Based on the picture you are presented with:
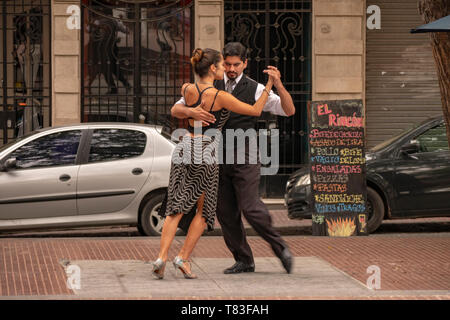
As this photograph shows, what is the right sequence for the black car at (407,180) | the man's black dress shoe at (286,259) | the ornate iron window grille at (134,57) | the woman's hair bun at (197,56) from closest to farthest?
1. the woman's hair bun at (197,56)
2. the man's black dress shoe at (286,259)
3. the black car at (407,180)
4. the ornate iron window grille at (134,57)

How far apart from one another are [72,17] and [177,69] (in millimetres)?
2140

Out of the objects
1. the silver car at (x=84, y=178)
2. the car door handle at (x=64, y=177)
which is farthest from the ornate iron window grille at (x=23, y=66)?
the car door handle at (x=64, y=177)

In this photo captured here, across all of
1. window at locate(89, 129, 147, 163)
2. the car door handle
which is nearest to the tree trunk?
window at locate(89, 129, 147, 163)

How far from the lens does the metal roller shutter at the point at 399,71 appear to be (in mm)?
17234

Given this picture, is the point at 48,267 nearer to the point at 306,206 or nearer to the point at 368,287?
the point at 368,287

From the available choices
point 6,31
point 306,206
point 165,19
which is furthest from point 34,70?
point 306,206

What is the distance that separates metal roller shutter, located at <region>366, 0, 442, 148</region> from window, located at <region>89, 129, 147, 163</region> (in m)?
7.08

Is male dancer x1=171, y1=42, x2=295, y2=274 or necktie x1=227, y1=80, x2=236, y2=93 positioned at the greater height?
necktie x1=227, y1=80, x2=236, y2=93

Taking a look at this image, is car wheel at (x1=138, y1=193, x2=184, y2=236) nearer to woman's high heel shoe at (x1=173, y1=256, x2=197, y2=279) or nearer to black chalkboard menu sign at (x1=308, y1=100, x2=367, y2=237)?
black chalkboard menu sign at (x1=308, y1=100, x2=367, y2=237)

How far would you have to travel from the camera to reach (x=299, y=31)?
1683cm

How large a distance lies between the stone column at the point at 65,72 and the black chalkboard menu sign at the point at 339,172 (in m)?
6.84

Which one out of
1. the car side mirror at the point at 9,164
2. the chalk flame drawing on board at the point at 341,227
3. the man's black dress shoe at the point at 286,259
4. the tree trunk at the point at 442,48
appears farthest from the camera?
the chalk flame drawing on board at the point at 341,227

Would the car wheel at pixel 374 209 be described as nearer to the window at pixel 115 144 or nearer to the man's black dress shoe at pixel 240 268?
the window at pixel 115 144

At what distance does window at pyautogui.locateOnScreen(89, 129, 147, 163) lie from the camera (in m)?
11.2
